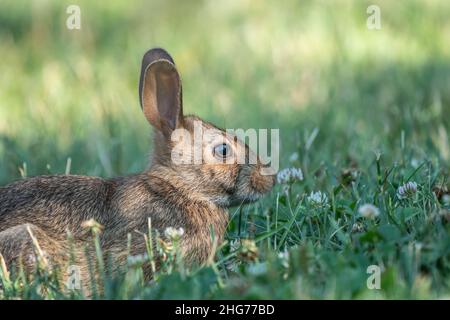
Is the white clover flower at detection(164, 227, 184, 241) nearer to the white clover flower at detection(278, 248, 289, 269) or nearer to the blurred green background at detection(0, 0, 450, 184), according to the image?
the white clover flower at detection(278, 248, 289, 269)

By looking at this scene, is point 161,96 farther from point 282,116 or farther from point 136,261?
point 282,116

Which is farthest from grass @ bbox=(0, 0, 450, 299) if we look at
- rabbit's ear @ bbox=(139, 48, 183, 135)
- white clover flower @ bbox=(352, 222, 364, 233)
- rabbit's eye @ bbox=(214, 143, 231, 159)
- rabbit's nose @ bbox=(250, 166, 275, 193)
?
rabbit's ear @ bbox=(139, 48, 183, 135)

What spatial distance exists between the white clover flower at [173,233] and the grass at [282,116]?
0.13m

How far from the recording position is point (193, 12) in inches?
414

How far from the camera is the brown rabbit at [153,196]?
183 inches

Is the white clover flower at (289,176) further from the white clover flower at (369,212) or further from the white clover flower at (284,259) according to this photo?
the white clover flower at (284,259)

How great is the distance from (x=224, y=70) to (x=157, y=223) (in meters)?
3.93

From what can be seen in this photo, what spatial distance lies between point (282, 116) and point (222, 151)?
2422 mm

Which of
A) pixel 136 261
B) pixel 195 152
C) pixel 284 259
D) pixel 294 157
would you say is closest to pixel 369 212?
pixel 284 259

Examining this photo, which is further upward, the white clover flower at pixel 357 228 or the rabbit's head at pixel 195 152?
the rabbit's head at pixel 195 152

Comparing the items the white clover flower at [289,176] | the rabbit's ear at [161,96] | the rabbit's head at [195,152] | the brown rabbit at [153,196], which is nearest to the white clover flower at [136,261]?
the brown rabbit at [153,196]

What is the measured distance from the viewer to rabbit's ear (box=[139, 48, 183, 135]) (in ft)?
16.8
